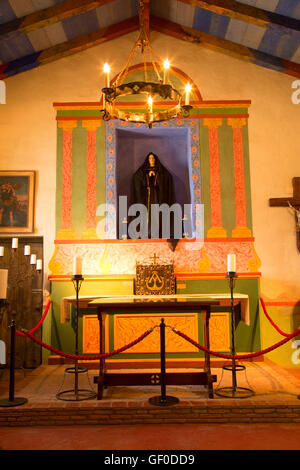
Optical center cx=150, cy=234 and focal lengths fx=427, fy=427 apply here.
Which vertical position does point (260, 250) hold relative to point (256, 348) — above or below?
above

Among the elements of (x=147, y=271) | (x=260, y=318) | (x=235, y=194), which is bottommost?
(x=260, y=318)

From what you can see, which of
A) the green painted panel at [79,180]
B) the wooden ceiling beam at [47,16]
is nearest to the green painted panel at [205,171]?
the green painted panel at [79,180]

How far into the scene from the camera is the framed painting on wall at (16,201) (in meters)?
7.73

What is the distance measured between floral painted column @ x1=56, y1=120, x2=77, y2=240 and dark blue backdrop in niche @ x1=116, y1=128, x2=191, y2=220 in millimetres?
1122

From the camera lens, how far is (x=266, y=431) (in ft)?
13.6

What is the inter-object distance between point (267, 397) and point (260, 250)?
10.8 feet

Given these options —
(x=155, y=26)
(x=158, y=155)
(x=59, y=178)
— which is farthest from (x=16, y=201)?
(x=155, y=26)

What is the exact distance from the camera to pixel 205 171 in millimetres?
7926

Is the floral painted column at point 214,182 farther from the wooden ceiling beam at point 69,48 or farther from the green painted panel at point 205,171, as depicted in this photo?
the wooden ceiling beam at point 69,48

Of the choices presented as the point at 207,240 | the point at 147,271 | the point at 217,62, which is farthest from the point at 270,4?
the point at 147,271

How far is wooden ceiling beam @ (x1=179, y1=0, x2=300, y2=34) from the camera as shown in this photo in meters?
6.79

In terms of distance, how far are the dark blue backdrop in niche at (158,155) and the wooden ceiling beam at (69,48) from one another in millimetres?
1826
